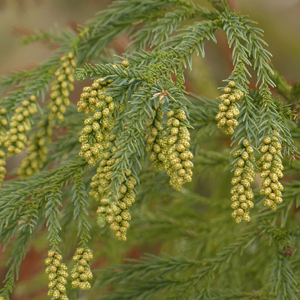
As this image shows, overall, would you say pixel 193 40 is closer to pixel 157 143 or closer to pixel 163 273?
pixel 157 143

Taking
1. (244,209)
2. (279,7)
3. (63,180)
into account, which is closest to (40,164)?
(63,180)

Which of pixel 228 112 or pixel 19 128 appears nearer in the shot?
pixel 228 112

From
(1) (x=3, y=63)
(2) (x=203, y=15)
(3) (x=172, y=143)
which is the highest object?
(1) (x=3, y=63)

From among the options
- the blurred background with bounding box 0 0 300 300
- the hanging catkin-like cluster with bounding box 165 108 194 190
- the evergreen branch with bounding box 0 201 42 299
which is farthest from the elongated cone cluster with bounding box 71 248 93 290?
the blurred background with bounding box 0 0 300 300

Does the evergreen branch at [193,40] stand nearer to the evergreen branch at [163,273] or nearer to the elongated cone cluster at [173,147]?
the elongated cone cluster at [173,147]

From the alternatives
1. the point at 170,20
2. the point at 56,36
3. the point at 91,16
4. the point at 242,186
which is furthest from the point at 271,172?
the point at 91,16

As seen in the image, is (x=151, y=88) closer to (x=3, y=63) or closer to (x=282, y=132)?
(x=282, y=132)
